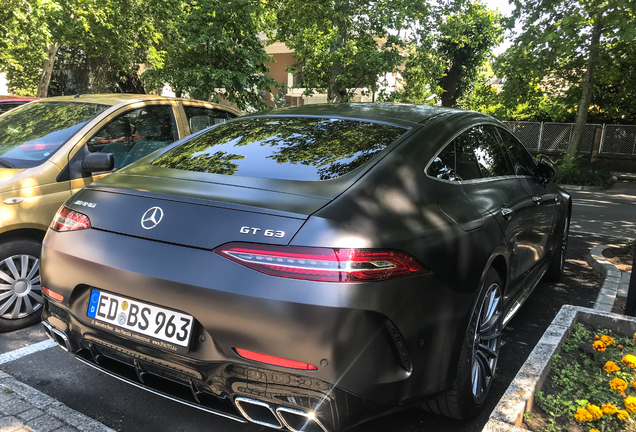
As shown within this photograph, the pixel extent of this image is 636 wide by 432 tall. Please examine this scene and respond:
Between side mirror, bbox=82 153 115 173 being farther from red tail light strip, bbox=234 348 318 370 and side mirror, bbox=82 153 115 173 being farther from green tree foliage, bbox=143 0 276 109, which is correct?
green tree foliage, bbox=143 0 276 109

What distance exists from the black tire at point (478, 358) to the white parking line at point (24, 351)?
2592 mm

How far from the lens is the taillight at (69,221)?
2379 mm

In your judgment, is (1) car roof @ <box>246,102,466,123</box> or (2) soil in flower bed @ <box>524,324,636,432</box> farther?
(1) car roof @ <box>246,102,466,123</box>

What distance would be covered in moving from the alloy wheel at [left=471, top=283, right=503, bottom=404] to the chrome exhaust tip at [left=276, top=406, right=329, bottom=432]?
0.97 meters

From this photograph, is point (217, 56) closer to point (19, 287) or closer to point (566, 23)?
point (566, 23)

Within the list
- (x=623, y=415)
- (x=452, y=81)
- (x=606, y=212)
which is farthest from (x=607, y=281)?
(x=452, y=81)

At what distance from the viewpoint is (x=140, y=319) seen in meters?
2.13

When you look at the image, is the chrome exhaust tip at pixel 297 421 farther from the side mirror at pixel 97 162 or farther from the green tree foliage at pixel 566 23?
the green tree foliage at pixel 566 23

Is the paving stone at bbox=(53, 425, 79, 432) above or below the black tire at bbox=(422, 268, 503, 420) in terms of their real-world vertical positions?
below

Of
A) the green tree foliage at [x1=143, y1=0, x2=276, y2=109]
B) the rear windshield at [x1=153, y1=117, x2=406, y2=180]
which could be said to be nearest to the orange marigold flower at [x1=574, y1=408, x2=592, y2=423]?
the rear windshield at [x1=153, y1=117, x2=406, y2=180]

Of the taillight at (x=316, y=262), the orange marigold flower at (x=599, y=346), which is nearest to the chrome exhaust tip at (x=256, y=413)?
the taillight at (x=316, y=262)

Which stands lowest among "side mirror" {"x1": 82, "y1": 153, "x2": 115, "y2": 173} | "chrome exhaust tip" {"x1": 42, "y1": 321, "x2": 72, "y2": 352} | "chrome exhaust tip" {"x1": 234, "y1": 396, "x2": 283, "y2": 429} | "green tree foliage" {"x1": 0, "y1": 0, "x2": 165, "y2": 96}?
"chrome exhaust tip" {"x1": 234, "y1": 396, "x2": 283, "y2": 429}

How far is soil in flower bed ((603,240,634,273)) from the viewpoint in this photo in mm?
6117

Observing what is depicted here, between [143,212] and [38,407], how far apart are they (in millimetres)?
1238
